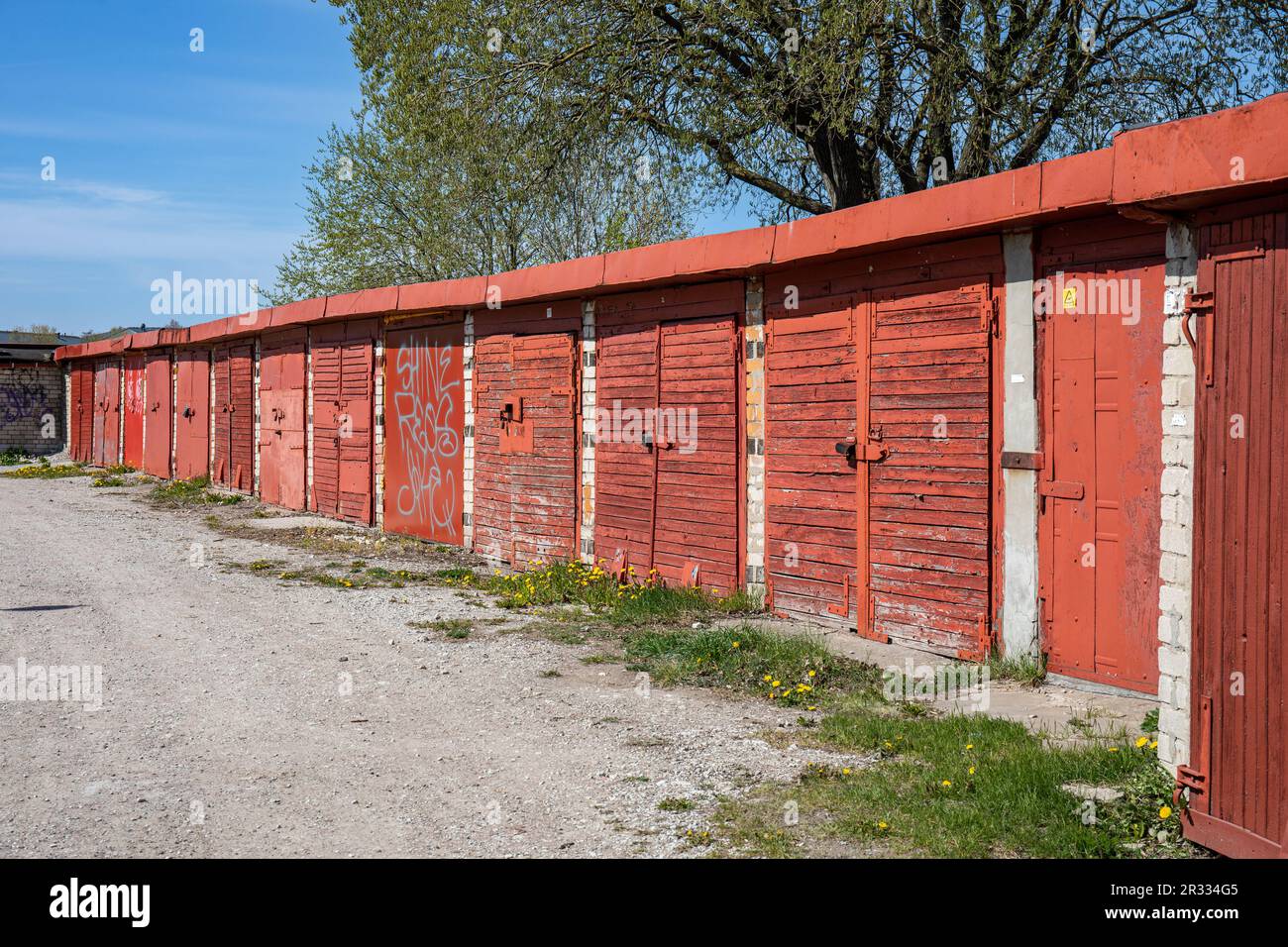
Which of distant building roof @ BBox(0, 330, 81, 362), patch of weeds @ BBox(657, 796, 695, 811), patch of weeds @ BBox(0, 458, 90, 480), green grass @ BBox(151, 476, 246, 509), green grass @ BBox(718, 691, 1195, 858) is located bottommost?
patch of weeds @ BBox(657, 796, 695, 811)

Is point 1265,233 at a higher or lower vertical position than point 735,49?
lower

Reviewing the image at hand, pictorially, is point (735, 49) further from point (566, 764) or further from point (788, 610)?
point (566, 764)

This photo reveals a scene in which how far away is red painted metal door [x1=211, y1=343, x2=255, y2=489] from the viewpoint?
2108 cm

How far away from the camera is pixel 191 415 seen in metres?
23.8

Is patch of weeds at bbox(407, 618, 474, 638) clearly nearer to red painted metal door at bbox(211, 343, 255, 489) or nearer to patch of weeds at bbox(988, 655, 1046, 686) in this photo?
patch of weeds at bbox(988, 655, 1046, 686)

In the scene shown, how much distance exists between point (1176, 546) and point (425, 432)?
11.8 metres

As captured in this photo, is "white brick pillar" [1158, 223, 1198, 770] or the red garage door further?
the red garage door

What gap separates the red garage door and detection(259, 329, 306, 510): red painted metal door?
915 centimetres

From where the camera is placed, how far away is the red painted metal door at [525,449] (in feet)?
39.4

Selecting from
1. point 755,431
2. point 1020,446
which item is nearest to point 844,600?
point 755,431

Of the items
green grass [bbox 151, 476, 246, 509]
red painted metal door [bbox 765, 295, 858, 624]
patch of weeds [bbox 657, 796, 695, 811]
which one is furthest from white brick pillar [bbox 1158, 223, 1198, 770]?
green grass [bbox 151, 476, 246, 509]
